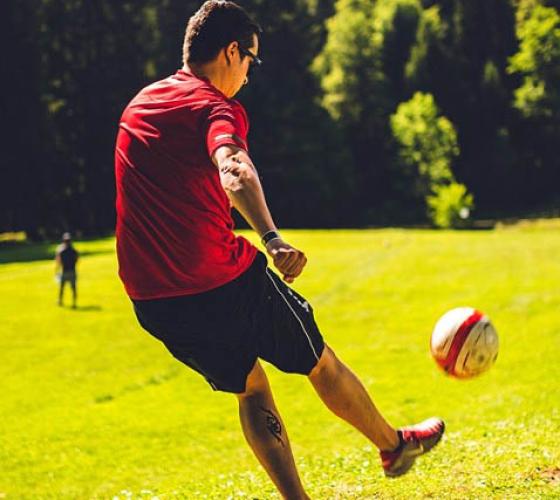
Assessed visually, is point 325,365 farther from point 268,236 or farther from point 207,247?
point 268,236

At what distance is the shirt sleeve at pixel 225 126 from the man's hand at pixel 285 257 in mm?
458

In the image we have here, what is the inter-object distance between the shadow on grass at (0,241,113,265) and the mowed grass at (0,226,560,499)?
6541 mm

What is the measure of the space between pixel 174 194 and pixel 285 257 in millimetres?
737

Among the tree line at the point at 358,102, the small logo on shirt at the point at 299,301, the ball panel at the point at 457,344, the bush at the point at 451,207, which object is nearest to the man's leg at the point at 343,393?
the small logo on shirt at the point at 299,301

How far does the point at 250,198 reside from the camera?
134 inches

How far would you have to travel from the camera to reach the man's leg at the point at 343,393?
4328 mm

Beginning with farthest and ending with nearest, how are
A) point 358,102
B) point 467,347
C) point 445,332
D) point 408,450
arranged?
1. point 358,102
2. point 445,332
3. point 467,347
4. point 408,450

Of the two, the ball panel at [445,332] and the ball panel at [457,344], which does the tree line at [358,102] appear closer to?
the ball panel at [445,332]

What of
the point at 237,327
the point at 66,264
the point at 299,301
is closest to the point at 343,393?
the point at 299,301

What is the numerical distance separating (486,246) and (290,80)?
34.9m

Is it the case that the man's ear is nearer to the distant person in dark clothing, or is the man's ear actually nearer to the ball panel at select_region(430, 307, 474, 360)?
the ball panel at select_region(430, 307, 474, 360)

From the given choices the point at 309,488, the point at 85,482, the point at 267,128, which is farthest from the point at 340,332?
the point at 267,128

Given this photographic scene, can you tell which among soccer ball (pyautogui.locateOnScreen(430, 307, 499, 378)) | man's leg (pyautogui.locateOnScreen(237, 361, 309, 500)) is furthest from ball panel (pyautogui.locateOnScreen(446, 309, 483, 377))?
man's leg (pyautogui.locateOnScreen(237, 361, 309, 500))

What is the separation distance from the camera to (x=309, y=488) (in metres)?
6.11
